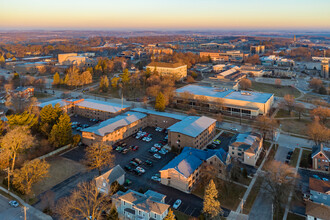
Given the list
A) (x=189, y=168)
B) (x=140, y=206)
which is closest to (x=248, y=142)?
(x=189, y=168)

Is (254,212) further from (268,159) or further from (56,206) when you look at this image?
(56,206)


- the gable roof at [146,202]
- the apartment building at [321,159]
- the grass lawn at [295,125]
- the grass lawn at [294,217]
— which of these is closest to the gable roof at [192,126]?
the gable roof at [146,202]

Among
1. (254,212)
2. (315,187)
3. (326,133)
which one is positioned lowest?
(254,212)

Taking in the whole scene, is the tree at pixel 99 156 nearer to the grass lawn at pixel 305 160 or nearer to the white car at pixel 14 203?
the white car at pixel 14 203

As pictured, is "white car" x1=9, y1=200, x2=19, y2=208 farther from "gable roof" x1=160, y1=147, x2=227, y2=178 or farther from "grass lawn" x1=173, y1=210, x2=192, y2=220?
"grass lawn" x1=173, y1=210, x2=192, y2=220

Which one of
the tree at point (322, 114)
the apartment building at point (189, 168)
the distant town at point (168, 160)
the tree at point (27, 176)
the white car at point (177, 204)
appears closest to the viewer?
the distant town at point (168, 160)

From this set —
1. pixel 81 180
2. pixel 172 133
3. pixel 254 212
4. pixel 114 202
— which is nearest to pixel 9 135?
pixel 81 180

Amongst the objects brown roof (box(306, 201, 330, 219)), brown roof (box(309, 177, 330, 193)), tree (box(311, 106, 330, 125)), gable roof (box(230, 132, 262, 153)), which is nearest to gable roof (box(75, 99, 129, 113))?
gable roof (box(230, 132, 262, 153))

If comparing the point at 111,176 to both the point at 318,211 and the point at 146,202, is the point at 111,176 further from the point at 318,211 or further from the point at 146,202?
→ the point at 318,211
